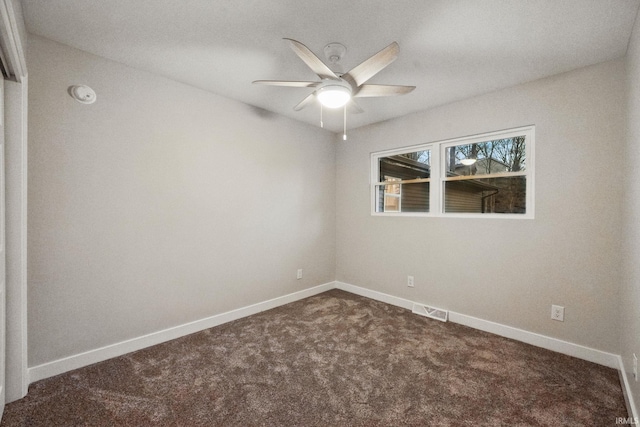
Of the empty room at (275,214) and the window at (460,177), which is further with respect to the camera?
the window at (460,177)

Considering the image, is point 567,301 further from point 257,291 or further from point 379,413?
point 257,291

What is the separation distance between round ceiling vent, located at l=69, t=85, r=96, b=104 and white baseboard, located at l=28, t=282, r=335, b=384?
204cm

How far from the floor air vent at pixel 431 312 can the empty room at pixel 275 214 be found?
0.16ft

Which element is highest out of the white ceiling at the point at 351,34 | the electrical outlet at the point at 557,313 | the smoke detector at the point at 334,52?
the white ceiling at the point at 351,34

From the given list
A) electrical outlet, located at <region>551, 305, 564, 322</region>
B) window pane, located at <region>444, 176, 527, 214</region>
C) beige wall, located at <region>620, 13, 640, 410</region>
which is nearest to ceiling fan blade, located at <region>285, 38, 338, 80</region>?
beige wall, located at <region>620, 13, 640, 410</region>

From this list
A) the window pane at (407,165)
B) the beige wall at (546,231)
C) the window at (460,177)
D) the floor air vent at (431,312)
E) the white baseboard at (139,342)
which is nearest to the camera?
the white baseboard at (139,342)

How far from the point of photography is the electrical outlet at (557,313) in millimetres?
2451

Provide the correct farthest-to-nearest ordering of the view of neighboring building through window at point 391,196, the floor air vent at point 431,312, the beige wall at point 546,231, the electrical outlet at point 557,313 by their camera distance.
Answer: the view of neighboring building through window at point 391,196
the floor air vent at point 431,312
the electrical outlet at point 557,313
the beige wall at point 546,231

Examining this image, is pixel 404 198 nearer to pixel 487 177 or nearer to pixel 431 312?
pixel 487 177

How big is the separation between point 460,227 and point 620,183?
1.29 m

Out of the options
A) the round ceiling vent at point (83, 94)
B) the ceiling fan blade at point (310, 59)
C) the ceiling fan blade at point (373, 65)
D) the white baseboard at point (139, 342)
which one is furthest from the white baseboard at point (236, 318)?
the ceiling fan blade at point (310, 59)

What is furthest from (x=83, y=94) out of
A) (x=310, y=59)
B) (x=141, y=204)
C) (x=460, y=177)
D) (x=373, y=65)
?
(x=460, y=177)

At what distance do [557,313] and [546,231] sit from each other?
2.47 ft

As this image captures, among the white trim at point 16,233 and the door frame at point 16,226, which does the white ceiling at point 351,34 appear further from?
the white trim at point 16,233
